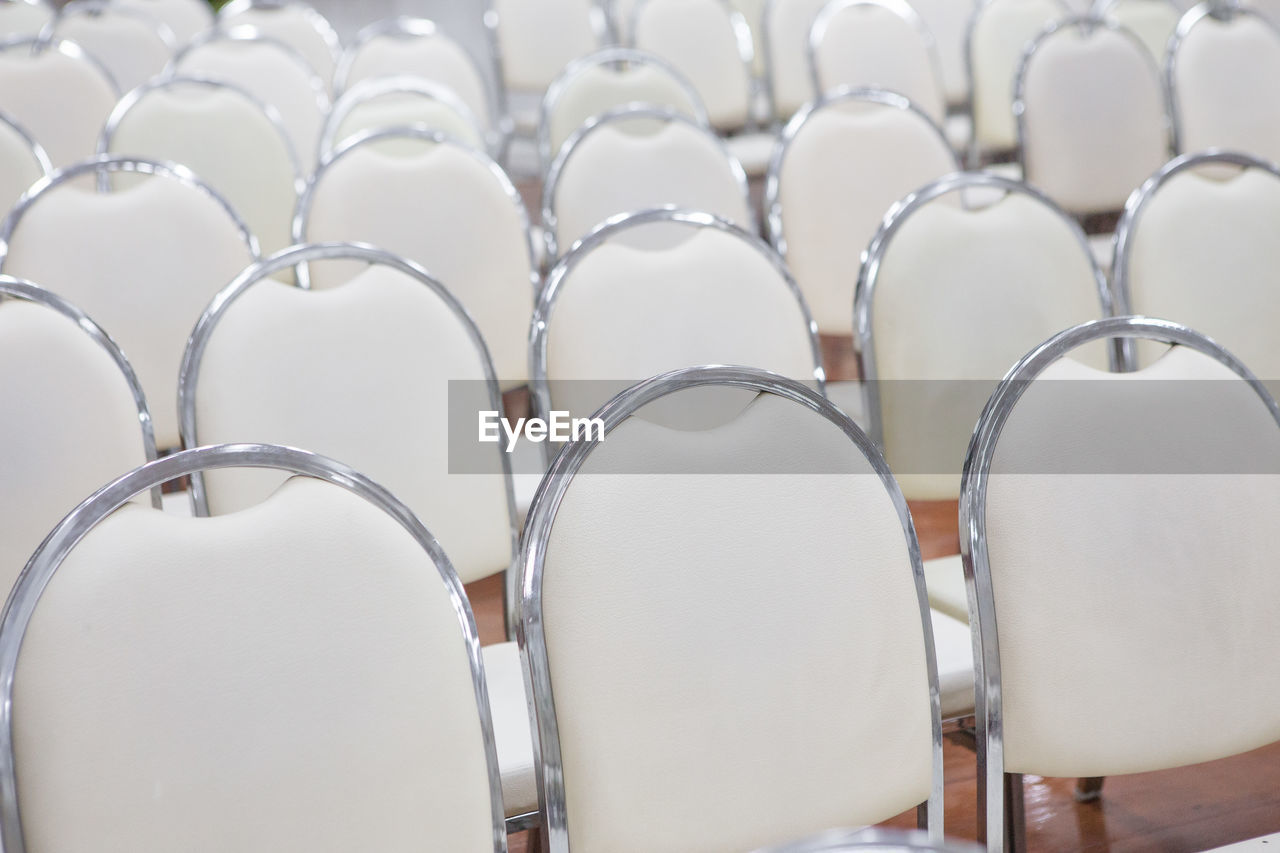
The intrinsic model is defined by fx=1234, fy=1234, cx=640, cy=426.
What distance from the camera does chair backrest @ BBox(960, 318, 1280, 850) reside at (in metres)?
1.58

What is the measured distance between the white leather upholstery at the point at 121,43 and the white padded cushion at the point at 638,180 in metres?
2.52

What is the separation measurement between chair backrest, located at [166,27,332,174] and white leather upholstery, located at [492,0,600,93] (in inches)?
44.0

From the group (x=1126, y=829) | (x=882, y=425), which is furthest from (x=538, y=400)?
(x=1126, y=829)

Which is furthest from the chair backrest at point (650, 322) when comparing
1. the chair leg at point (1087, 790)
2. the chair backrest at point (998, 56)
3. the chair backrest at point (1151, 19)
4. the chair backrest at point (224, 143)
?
the chair backrest at point (1151, 19)

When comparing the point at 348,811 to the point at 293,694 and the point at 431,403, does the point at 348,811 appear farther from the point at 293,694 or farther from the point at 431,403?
the point at 431,403

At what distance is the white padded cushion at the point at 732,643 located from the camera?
141 cm

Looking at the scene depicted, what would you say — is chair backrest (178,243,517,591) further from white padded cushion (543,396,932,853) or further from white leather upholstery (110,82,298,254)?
white leather upholstery (110,82,298,254)

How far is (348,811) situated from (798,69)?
437 centimetres

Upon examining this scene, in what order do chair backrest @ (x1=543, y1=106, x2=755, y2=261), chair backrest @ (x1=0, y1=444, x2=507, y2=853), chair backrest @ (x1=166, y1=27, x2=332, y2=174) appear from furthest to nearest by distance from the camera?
1. chair backrest @ (x1=166, y1=27, x2=332, y2=174)
2. chair backrest @ (x1=543, y1=106, x2=755, y2=261)
3. chair backrest @ (x1=0, y1=444, x2=507, y2=853)

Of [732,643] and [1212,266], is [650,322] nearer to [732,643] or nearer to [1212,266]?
[732,643]

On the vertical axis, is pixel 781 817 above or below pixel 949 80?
below

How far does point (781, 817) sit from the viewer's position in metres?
1.45

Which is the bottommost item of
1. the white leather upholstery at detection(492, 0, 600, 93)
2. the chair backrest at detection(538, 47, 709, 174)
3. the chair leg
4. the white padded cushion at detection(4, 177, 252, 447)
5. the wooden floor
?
the wooden floor

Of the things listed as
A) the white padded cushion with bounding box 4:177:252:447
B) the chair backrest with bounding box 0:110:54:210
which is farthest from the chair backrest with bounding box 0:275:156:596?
the chair backrest with bounding box 0:110:54:210
